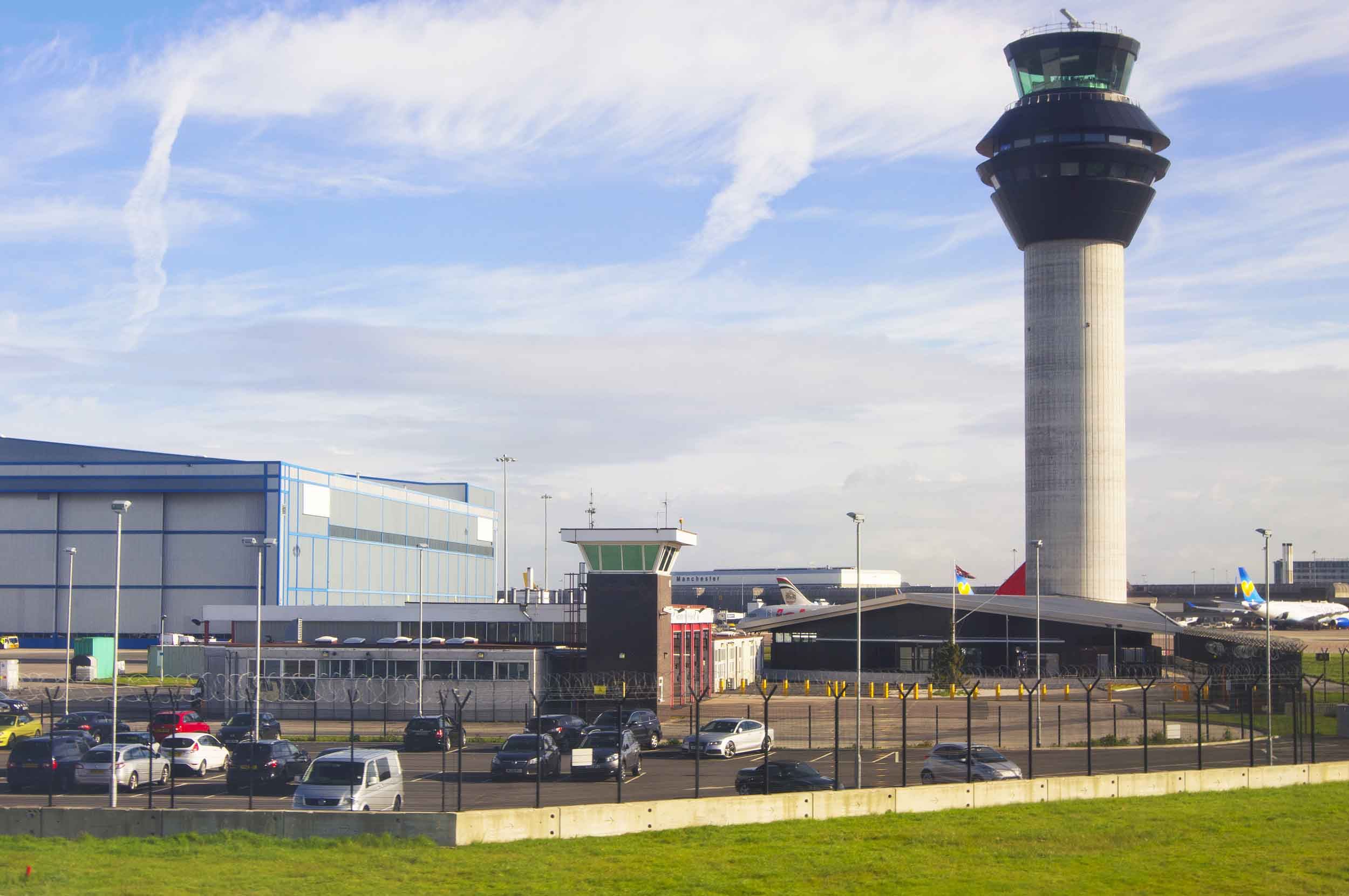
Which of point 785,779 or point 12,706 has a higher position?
point 785,779

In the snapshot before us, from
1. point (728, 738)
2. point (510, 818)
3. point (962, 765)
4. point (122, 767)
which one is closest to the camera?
point (510, 818)

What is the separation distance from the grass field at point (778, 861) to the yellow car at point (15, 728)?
83.2 feet

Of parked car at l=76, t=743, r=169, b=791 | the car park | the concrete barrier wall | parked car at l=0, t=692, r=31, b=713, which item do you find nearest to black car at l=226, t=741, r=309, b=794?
parked car at l=76, t=743, r=169, b=791

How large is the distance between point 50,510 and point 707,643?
69607 millimetres

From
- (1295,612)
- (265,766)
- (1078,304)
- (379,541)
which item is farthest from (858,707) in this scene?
(1295,612)

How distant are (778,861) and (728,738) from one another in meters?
22.6

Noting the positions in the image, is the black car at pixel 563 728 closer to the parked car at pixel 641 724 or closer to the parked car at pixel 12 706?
the parked car at pixel 641 724

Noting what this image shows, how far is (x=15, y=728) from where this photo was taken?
50.9m

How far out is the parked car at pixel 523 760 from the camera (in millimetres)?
39469

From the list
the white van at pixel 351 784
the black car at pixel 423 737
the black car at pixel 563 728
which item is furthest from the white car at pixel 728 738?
the white van at pixel 351 784

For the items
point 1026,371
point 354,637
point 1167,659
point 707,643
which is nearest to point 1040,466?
point 1026,371

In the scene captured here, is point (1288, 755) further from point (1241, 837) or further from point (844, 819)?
point (844, 819)

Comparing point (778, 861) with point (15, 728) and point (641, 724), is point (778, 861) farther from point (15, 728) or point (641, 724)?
point (15, 728)

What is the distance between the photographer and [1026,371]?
344 feet
